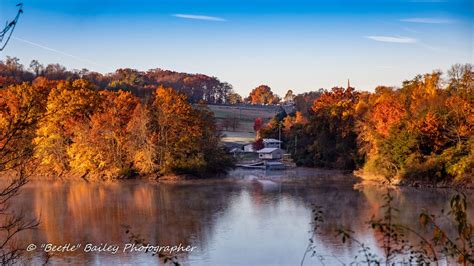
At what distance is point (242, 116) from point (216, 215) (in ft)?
154

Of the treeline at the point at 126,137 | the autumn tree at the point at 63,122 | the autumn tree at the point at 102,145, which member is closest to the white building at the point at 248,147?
the treeline at the point at 126,137

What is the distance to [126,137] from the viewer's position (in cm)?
2683

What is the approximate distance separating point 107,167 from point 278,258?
17654 millimetres

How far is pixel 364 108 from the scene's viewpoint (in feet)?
101

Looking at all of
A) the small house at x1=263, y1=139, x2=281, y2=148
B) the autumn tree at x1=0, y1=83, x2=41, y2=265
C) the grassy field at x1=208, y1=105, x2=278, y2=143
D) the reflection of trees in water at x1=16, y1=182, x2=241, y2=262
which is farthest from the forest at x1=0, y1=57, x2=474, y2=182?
the grassy field at x1=208, y1=105, x2=278, y2=143

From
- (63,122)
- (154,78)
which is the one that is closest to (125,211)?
(63,122)

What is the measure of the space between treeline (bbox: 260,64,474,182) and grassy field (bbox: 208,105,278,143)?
1934cm

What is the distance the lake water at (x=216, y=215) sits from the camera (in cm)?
1130

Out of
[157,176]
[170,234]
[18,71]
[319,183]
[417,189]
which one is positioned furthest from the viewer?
[18,71]

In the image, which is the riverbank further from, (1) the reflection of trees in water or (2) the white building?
(2) the white building

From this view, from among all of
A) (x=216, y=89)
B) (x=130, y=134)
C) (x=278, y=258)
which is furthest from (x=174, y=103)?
(x=216, y=89)

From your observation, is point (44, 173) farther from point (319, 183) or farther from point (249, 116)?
point (249, 116)

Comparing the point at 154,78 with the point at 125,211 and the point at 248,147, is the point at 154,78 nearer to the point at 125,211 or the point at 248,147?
the point at 248,147

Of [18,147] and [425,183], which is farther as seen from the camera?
[425,183]
